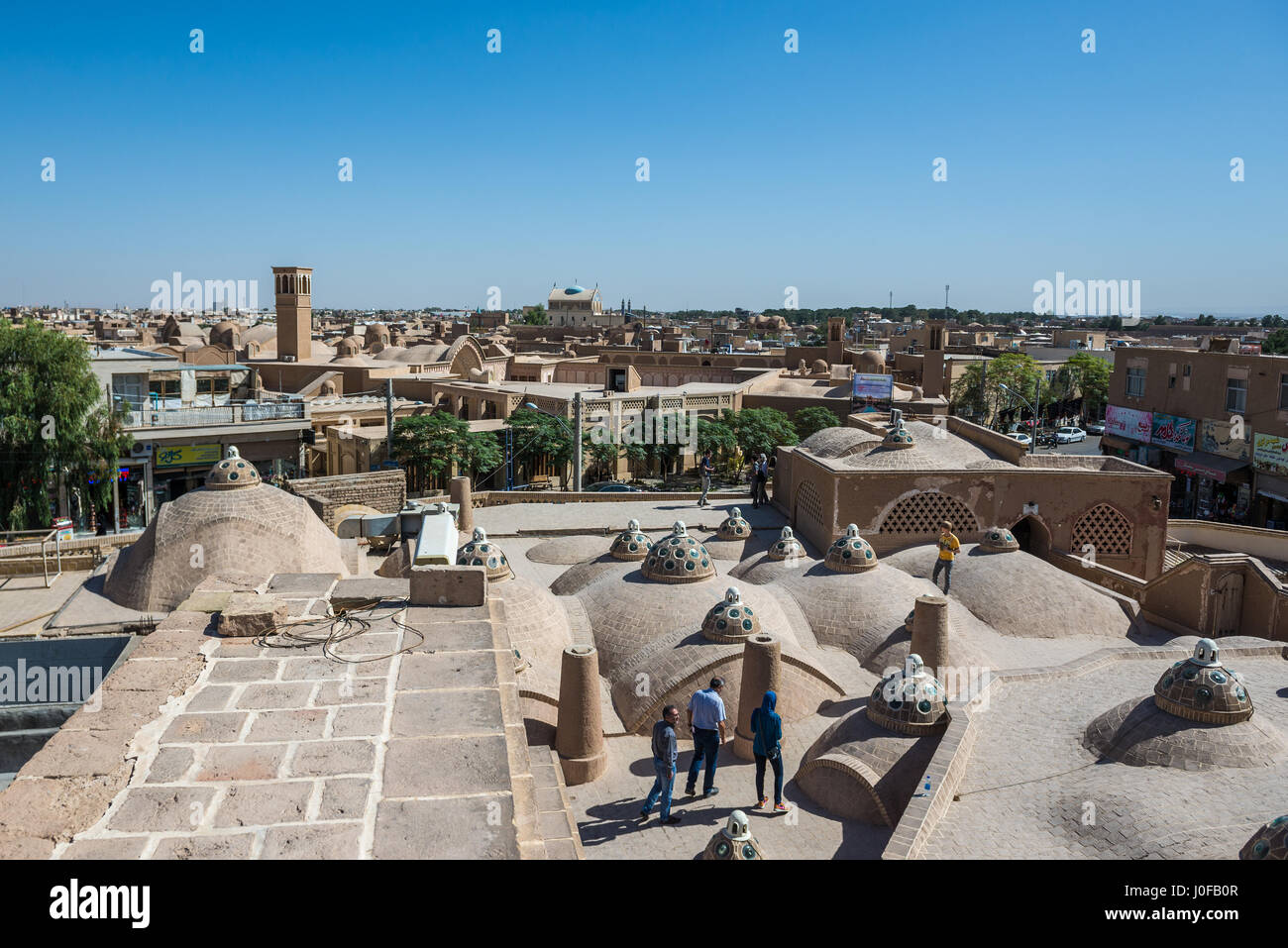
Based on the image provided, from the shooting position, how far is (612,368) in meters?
55.7

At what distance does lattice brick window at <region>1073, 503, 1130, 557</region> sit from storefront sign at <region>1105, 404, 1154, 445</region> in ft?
62.9

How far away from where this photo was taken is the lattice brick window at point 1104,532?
22906mm

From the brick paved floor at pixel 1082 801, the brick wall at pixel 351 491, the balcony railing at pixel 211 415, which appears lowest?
the brick paved floor at pixel 1082 801

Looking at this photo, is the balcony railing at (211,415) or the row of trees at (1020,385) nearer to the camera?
the balcony railing at (211,415)

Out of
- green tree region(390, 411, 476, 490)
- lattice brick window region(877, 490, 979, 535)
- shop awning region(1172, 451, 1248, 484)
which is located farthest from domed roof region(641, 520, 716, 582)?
shop awning region(1172, 451, 1248, 484)

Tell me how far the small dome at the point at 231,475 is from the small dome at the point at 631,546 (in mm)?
6810

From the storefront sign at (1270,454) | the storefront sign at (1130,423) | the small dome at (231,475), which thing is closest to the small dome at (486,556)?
the small dome at (231,475)

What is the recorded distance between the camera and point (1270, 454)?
33.0 m

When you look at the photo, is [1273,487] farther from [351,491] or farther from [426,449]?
[351,491]

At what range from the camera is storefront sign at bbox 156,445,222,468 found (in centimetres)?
2731

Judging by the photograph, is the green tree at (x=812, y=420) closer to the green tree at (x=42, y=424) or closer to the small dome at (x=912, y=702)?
the green tree at (x=42, y=424)

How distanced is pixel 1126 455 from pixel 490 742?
1637 inches
